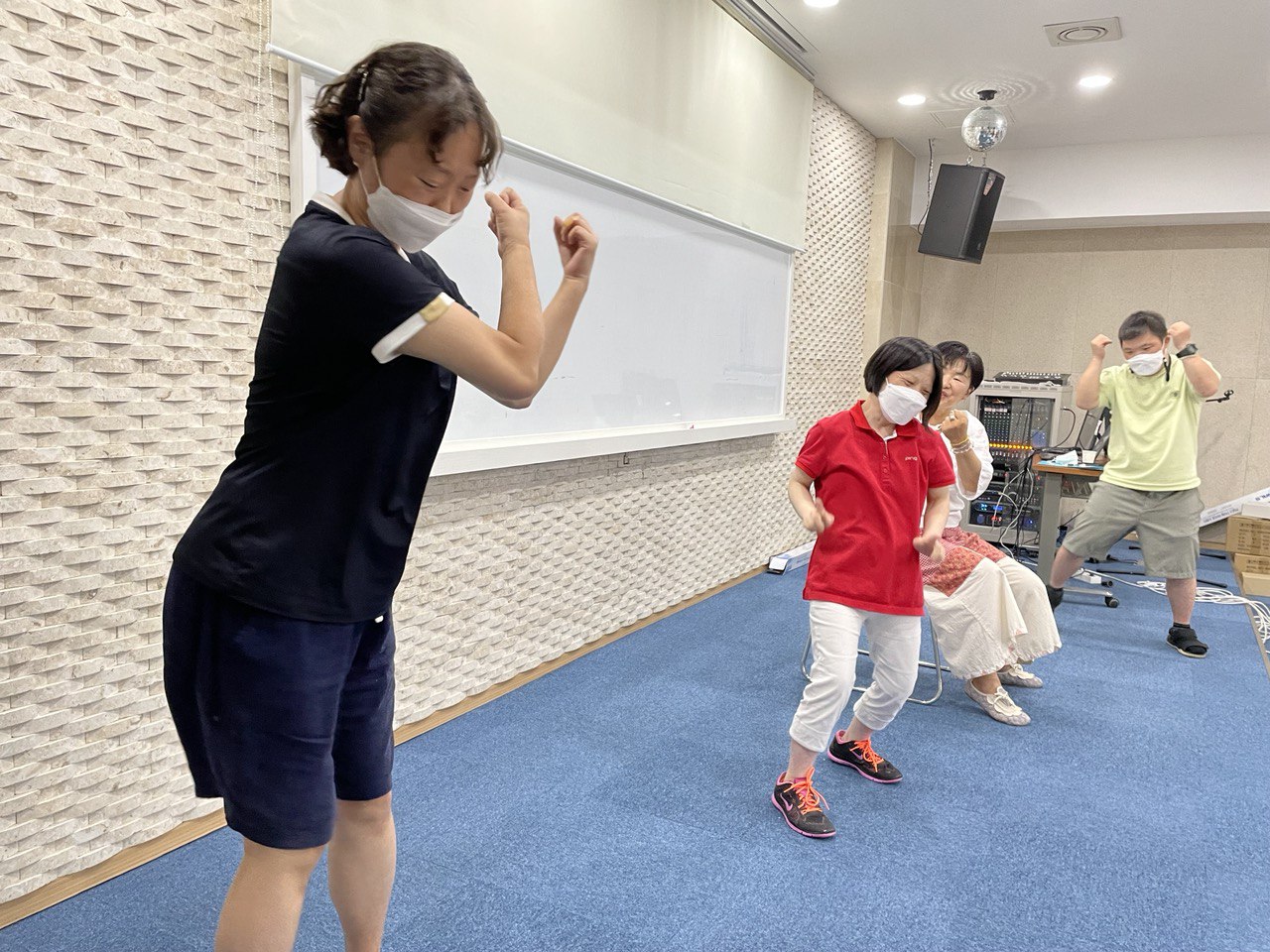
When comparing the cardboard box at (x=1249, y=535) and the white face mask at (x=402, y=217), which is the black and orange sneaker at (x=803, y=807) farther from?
the cardboard box at (x=1249, y=535)

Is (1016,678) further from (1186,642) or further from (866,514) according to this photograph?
(866,514)

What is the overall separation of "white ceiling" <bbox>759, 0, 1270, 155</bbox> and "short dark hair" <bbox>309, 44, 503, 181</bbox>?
11.3 ft

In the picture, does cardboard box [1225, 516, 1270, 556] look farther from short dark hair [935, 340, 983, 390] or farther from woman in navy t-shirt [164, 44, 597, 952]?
woman in navy t-shirt [164, 44, 597, 952]

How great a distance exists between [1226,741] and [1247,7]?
3.11 m

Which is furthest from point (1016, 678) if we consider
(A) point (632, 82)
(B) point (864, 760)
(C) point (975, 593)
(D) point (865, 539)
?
(A) point (632, 82)

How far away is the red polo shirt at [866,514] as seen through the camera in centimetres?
211

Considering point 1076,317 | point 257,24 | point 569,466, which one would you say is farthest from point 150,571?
point 1076,317

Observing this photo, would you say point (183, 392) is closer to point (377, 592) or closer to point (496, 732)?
point (377, 592)

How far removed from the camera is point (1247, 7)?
375 centimetres

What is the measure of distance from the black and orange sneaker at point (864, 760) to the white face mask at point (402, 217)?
200 centimetres

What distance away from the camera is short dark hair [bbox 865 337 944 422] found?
2119 mm

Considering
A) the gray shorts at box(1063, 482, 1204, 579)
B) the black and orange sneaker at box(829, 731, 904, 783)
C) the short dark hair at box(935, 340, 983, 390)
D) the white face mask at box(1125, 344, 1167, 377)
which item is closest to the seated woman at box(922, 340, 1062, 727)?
the short dark hair at box(935, 340, 983, 390)

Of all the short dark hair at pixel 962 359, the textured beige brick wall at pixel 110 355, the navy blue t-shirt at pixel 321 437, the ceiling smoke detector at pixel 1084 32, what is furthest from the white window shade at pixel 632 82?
the navy blue t-shirt at pixel 321 437

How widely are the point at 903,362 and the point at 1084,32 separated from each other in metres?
2.99
